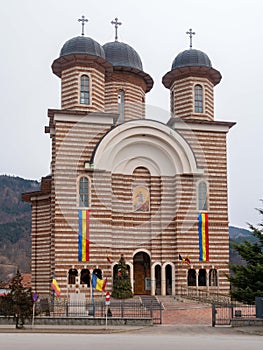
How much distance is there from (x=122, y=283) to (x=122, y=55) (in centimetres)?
1535

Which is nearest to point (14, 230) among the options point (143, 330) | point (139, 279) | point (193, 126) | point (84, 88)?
point (139, 279)

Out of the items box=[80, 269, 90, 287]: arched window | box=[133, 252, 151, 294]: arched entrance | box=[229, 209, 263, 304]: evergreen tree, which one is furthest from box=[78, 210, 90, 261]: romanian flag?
box=[229, 209, 263, 304]: evergreen tree

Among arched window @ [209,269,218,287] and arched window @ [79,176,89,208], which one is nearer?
arched window @ [79,176,89,208]

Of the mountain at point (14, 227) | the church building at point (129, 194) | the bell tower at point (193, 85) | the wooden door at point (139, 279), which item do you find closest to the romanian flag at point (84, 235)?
the church building at point (129, 194)

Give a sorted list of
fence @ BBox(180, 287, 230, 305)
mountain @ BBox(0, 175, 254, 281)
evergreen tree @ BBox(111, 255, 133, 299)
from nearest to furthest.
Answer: evergreen tree @ BBox(111, 255, 133, 299) < fence @ BBox(180, 287, 230, 305) < mountain @ BBox(0, 175, 254, 281)

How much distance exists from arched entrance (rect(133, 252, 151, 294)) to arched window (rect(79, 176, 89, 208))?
4399 mm

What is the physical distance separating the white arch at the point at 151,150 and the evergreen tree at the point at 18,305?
38.4 feet

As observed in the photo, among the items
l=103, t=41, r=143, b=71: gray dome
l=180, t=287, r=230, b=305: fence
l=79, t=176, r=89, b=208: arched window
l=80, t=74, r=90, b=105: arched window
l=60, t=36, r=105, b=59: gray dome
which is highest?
l=103, t=41, r=143, b=71: gray dome

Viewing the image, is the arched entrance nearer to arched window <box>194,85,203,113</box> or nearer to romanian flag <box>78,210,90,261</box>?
romanian flag <box>78,210,90,261</box>

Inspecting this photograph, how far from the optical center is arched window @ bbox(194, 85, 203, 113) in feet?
116

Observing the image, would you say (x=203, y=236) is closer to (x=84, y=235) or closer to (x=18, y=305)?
(x=84, y=235)

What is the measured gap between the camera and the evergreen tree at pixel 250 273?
21672 mm

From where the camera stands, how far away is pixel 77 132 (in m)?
32.2

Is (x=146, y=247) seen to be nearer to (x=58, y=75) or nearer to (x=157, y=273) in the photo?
(x=157, y=273)
